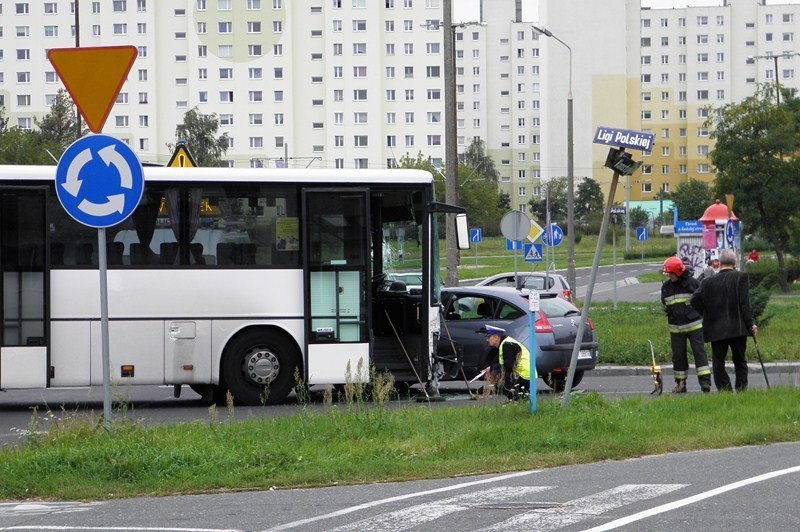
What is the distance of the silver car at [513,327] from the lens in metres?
18.7

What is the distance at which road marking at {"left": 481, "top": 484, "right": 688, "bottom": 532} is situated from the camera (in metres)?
7.83

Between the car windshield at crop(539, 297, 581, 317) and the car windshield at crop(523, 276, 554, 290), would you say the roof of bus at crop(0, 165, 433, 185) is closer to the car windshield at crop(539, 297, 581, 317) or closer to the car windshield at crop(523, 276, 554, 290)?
the car windshield at crop(539, 297, 581, 317)

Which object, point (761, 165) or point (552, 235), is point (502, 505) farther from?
point (761, 165)

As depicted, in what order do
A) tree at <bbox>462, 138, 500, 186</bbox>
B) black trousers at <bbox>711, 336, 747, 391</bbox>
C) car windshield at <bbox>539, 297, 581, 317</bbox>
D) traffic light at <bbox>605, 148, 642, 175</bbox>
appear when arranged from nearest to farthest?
traffic light at <bbox>605, 148, 642, 175</bbox> → black trousers at <bbox>711, 336, 747, 391</bbox> → car windshield at <bbox>539, 297, 581, 317</bbox> → tree at <bbox>462, 138, 500, 186</bbox>

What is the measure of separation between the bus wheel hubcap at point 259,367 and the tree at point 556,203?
99.0 metres

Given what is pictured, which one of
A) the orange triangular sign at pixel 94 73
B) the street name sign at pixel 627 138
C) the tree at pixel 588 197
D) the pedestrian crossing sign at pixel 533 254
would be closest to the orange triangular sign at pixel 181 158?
the street name sign at pixel 627 138

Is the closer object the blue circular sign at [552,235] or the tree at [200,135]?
the blue circular sign at [552,235]

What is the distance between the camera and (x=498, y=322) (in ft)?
61.9

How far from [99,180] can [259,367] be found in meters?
6.51

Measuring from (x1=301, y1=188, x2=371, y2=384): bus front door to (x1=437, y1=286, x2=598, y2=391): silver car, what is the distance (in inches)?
87.3

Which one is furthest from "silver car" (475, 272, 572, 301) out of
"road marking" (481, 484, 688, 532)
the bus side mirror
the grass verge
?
"road marking" (481, 484, 688, 532)

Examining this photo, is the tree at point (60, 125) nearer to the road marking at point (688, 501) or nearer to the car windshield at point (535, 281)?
the car windshield at point (535, 281)

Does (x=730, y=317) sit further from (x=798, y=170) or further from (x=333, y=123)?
(x=333, y=123)

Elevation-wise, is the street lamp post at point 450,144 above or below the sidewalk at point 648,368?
above
